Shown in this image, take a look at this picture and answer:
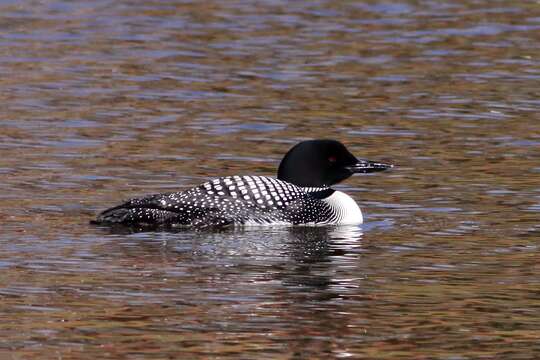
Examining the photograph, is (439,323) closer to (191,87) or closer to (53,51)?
(191,87)

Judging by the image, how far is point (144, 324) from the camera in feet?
27.2

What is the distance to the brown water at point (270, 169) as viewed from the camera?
8.34 m

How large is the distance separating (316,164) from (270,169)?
186 cm

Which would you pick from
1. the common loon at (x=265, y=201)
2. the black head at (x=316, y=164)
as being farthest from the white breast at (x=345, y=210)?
the black head at (x=316, y=164)

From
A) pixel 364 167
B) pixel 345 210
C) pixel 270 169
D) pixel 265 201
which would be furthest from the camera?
pixel 270 169

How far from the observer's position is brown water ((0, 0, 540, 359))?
328 inches

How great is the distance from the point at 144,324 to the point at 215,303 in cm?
63

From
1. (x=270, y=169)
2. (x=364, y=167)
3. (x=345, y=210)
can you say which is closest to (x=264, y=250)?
(x=345, y=210)

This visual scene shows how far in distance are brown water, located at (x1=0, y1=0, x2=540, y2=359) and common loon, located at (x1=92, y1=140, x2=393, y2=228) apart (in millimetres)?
143

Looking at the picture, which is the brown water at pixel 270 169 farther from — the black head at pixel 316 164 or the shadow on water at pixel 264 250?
the black head at pixel 316 164

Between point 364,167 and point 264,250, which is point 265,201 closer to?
point 264,250

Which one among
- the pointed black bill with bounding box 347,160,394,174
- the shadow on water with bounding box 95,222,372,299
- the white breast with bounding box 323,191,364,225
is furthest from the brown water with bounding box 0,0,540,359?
the pointed black bill with bounding box 347,160,394,174

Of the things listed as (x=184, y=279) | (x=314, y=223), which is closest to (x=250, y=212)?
(x=314, y=223)

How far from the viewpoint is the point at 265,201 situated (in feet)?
37.4
